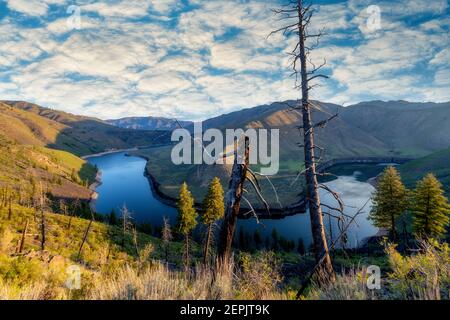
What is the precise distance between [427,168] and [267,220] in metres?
100

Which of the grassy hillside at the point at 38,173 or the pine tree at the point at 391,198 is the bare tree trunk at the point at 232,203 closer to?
the pine tree at the point at 391,198

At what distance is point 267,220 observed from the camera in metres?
97.1

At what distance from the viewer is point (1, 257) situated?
32.6 feet

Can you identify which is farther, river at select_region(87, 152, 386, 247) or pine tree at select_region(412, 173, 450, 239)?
river at select_region(87, 152, 386, 247)

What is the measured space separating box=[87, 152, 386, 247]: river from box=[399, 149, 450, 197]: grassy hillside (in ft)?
59.5

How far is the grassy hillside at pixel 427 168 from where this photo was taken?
418 feet

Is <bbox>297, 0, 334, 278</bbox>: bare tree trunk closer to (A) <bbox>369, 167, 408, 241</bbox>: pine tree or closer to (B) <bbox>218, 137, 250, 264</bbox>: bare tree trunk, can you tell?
(B) <bbox>218, 137, 250, 264</bbox>: bare tree trunk

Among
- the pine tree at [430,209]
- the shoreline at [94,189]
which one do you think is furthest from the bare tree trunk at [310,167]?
the shoreline at [94,189]

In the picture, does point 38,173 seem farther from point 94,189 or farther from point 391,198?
point 391,198

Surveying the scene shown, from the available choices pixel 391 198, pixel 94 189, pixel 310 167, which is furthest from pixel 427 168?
pixel 94 189

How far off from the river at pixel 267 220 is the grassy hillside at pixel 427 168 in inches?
714

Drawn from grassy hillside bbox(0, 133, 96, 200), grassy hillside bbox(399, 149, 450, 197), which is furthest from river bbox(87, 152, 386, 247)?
grassy hillside bbox(399, 149, 450, 197)

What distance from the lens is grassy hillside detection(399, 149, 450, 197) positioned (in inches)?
Answer: 5017
